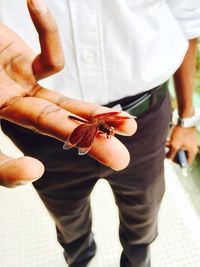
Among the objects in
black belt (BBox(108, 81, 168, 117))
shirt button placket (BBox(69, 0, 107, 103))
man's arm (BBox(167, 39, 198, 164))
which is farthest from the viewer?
man's arm (BBox(167, 39, 198, 164))

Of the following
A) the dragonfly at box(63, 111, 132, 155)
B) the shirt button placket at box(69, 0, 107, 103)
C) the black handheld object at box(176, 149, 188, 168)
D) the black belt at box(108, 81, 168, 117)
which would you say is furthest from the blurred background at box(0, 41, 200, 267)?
the dragonfly at box(63, 111, 132, 155)

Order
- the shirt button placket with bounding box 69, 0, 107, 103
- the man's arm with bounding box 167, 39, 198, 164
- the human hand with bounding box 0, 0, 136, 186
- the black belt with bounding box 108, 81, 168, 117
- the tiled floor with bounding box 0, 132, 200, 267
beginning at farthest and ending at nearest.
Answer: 1. the tiled floor with bounding box 0, 132, 200, 267
2. the man's arm with bounding box 167, 39, 198, 164
3. the black belt with bounding box 108, 81, 168, 117
4. the shirt button placket with bounding box 69, 0, 107, 103
5. the human hand with bounding box 0, 0, 136, 186

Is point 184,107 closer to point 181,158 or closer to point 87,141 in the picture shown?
point 181,158

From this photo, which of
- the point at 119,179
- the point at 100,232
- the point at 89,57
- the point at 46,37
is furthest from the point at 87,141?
the point at 100,232

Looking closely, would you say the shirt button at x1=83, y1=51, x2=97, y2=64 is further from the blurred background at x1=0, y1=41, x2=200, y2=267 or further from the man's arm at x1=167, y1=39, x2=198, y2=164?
the blurred background at x1=0, y1=41, x2=200, y2=267

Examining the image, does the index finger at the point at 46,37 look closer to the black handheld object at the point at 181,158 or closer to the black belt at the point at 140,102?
the black belt at the point at 140,102
